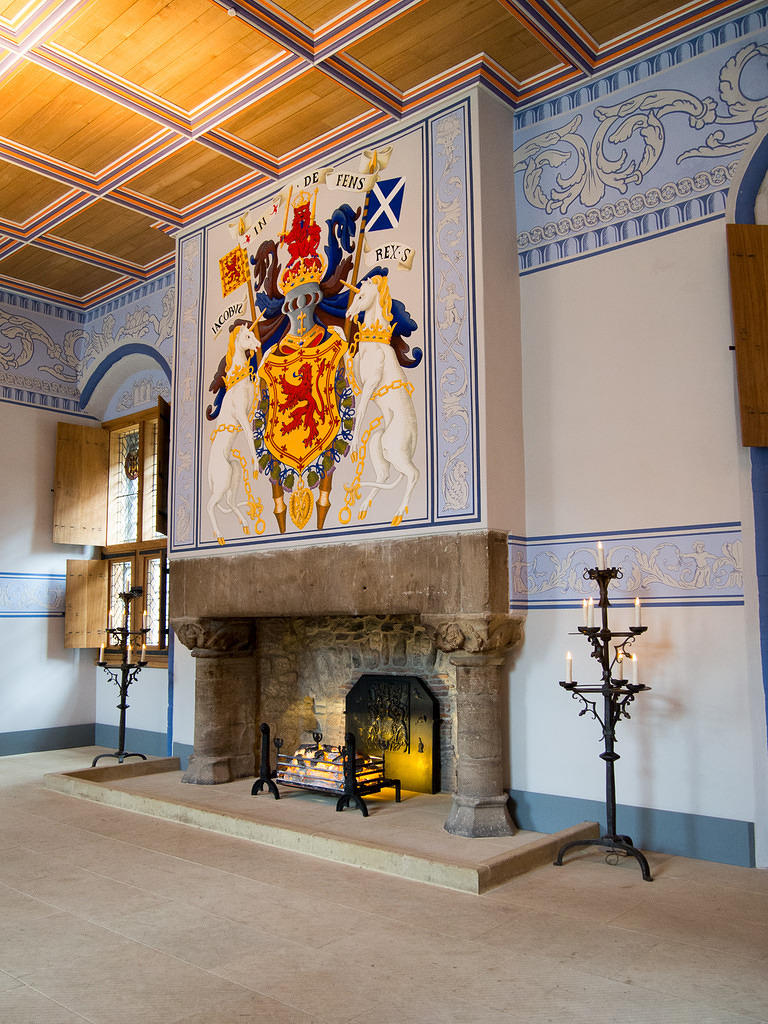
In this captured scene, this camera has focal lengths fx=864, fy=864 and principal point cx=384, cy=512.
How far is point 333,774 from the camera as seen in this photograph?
5754 mm

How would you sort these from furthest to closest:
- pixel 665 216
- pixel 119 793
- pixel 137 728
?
pixel 137 728
pixel 119 793
pixel 665 216

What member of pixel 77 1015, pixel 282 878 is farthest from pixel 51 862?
pixel 77 1015

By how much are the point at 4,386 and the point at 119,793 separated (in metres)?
4.79

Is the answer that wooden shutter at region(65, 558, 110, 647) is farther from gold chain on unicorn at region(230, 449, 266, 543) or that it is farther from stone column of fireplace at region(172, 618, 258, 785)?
gold chain on unicorn at region(230, 449, 266, 543)

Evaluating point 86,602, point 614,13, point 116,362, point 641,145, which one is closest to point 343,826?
point 641,145

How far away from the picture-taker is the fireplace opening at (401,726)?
6.03 meters

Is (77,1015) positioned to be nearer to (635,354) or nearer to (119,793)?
(119,793)

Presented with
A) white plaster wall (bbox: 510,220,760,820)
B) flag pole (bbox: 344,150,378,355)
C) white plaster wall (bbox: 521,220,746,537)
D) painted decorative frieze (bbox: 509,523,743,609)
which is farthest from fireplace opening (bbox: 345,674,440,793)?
flag pole (bbox: 344,150,378,355)

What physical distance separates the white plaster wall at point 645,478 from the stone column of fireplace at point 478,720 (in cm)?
26

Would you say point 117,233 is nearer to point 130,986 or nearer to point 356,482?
point 356,482

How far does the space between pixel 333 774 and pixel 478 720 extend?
4.13ft

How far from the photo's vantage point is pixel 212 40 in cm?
512

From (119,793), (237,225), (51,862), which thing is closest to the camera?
(51,862)

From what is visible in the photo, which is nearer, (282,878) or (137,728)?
(282,878)
